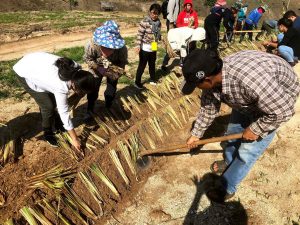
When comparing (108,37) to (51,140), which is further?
(51,140)

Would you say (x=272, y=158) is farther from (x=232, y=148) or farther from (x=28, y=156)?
(x=28, y=156)

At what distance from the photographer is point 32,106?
5.01m

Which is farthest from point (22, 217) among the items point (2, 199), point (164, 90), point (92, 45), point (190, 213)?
point (164, 90)

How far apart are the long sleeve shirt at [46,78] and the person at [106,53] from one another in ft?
2.14

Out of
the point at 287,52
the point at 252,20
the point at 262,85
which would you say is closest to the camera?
the point at 262,85

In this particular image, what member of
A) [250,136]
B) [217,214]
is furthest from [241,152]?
[217,214]

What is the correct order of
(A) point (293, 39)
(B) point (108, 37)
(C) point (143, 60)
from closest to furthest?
(B) point (108, 37) → (A) point (293, 39) → (C) point (143, 60)

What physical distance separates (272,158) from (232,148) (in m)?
1.08

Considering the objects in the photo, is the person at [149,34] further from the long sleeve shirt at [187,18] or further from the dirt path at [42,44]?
the dirt path at [42,44]

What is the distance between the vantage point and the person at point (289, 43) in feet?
17.1

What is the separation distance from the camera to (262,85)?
2.37 m

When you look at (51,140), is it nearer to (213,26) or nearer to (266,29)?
(213,26)

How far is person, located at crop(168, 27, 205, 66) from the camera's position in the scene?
20.8ft

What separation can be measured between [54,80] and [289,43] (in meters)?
4.33
